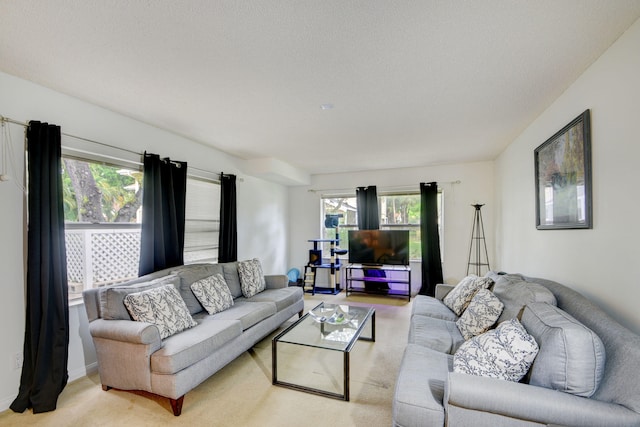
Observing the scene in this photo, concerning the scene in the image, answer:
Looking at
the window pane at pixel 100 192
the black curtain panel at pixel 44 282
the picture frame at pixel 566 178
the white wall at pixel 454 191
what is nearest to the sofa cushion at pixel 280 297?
the window pane at pixel 100 192

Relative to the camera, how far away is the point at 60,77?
88.7 inches

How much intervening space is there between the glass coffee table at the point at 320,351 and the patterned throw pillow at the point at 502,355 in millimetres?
880

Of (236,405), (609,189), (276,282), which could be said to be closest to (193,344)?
(236,405)

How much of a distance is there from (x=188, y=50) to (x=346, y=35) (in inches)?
39.5

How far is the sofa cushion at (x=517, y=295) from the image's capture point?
2.08 metres

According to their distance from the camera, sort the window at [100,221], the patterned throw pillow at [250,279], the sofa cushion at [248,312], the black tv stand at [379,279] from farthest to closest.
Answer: the black tv stand at [379,279]
the patterned throw pillow at [250,279]
the sofa cushion at [248,312]
the window at [100,221]

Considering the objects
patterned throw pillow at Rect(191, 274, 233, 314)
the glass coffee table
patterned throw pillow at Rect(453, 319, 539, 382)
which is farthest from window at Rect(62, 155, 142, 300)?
patterned throw pillow at Rect(453, 319, 539, 382)

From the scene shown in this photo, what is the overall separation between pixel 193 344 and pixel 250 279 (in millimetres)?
1581

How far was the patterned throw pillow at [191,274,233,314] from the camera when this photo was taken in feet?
9.84

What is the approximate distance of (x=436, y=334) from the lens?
7.92ft

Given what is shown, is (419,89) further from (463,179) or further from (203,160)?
(463,179)

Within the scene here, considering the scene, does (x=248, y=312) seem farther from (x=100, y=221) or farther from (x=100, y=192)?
(x=100, y=192)

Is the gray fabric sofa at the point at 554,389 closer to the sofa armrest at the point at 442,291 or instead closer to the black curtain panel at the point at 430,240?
the sofa armrest at the point at 442,291

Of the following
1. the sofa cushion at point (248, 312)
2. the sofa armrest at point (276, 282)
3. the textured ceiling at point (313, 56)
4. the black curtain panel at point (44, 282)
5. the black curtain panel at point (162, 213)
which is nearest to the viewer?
the textured ceiling at point (313, 56)
